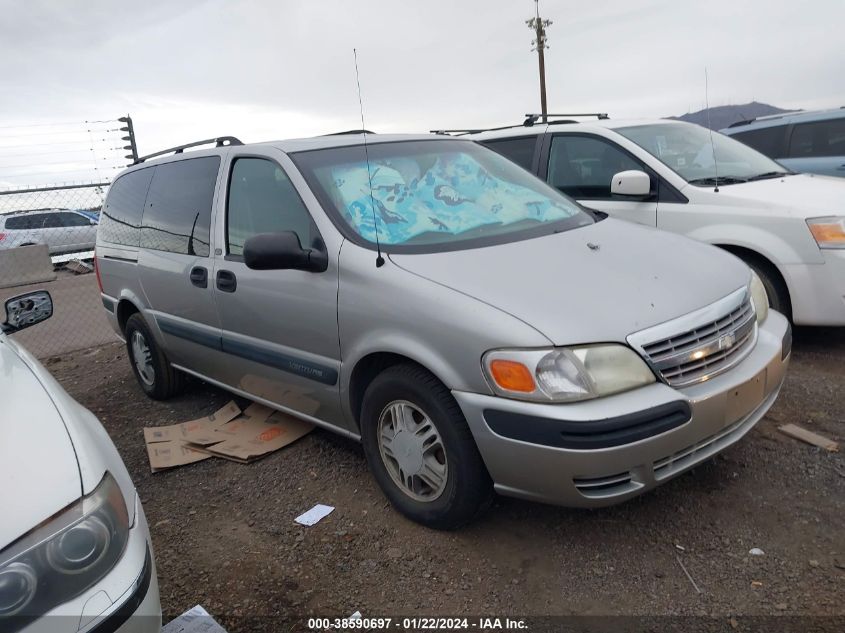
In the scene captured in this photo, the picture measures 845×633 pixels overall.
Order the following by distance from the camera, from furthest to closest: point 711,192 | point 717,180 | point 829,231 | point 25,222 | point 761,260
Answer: point 25,222
point 717,180
point 711,192
point 761,260
point 829,231

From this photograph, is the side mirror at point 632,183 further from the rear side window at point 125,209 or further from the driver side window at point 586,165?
the rear side window at point 125,209

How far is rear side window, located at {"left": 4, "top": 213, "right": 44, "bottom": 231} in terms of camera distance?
1523 cm

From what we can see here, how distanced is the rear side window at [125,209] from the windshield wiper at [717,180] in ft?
12.8

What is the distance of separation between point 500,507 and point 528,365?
957mm

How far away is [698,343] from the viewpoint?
254cm

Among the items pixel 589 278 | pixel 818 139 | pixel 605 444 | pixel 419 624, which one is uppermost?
pixel 818 139

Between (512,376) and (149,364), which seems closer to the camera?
(512,376)

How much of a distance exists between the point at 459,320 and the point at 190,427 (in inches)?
96.6

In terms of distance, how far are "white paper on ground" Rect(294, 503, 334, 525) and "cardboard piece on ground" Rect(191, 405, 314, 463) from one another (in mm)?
713

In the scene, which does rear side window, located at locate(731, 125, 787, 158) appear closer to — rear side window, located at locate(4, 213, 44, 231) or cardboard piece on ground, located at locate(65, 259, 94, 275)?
cardboard piece on ground, located at locate(65, 259, 94, 275)

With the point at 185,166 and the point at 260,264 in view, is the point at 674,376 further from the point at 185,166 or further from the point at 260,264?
the point at 185,166

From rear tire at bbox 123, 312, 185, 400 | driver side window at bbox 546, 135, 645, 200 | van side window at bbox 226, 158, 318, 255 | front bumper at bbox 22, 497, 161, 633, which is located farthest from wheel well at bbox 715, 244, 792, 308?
front bumper at bbox 22, 497, 161, 633

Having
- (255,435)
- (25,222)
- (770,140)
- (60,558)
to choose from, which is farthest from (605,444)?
(25,222)

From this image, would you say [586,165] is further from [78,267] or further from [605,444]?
[78,267]
